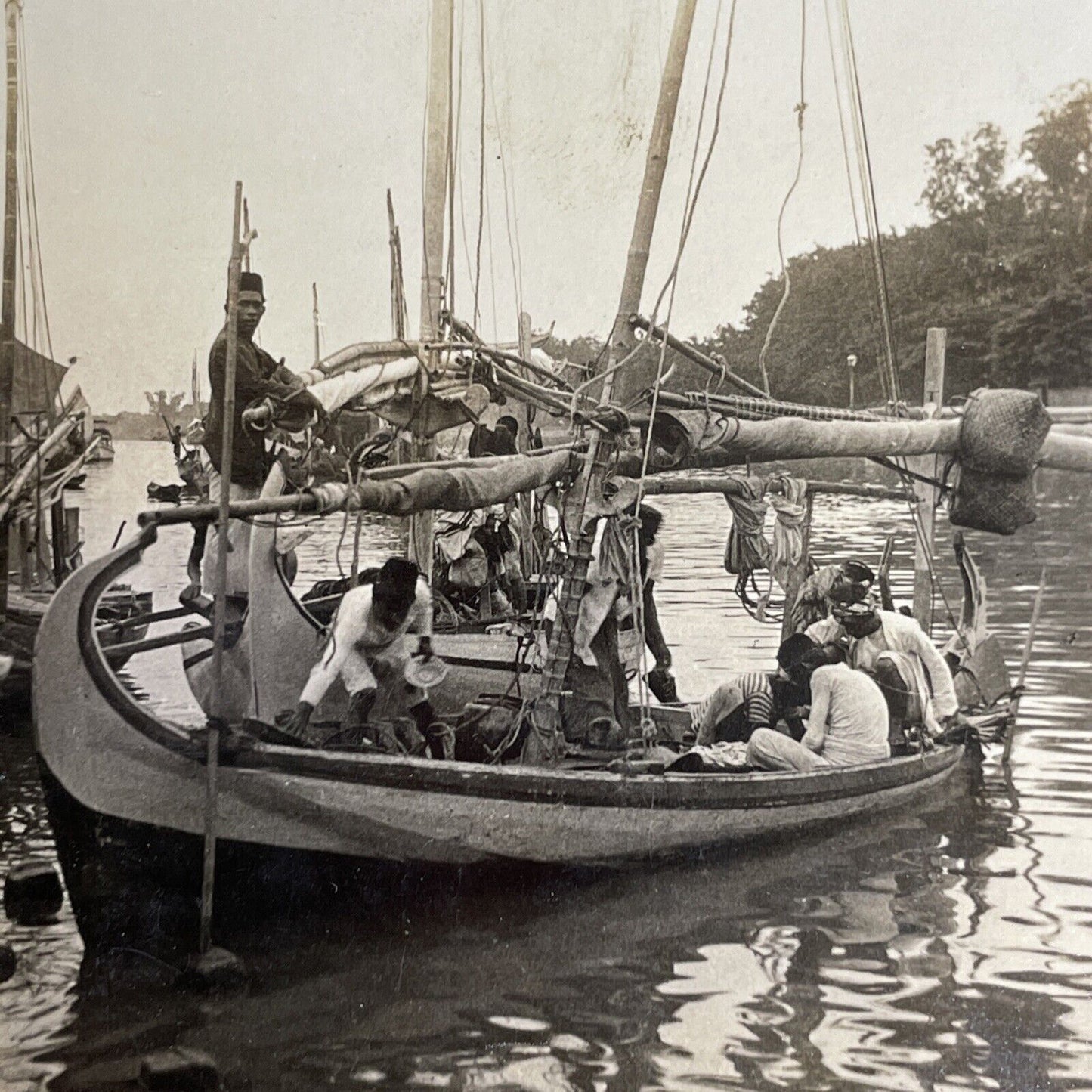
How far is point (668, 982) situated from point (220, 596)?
8.45ft

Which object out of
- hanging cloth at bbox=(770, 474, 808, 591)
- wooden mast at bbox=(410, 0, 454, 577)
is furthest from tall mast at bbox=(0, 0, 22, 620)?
hanging cloth at bbox=(770, 474, 808, 591)

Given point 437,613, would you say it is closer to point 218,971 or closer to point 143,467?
point 143,467

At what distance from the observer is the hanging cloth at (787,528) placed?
27.6 ft

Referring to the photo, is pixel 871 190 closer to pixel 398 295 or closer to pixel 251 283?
pixel 398 295

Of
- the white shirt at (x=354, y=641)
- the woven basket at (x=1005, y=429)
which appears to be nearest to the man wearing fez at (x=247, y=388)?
the white shirt at (x=354, y=641)

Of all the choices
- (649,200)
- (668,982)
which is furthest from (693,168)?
(668,982)

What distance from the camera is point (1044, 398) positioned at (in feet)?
21.8

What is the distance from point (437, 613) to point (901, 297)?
5240 mm

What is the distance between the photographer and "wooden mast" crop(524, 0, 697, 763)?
6160 mm

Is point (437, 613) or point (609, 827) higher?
point (437, 613)

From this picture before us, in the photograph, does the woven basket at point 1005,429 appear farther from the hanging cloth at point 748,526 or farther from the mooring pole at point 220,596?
the mooring pole at point 220,596

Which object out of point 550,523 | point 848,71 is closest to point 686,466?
point 848,71

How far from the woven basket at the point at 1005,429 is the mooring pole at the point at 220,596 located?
396 centimetres

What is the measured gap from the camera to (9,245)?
507cm
